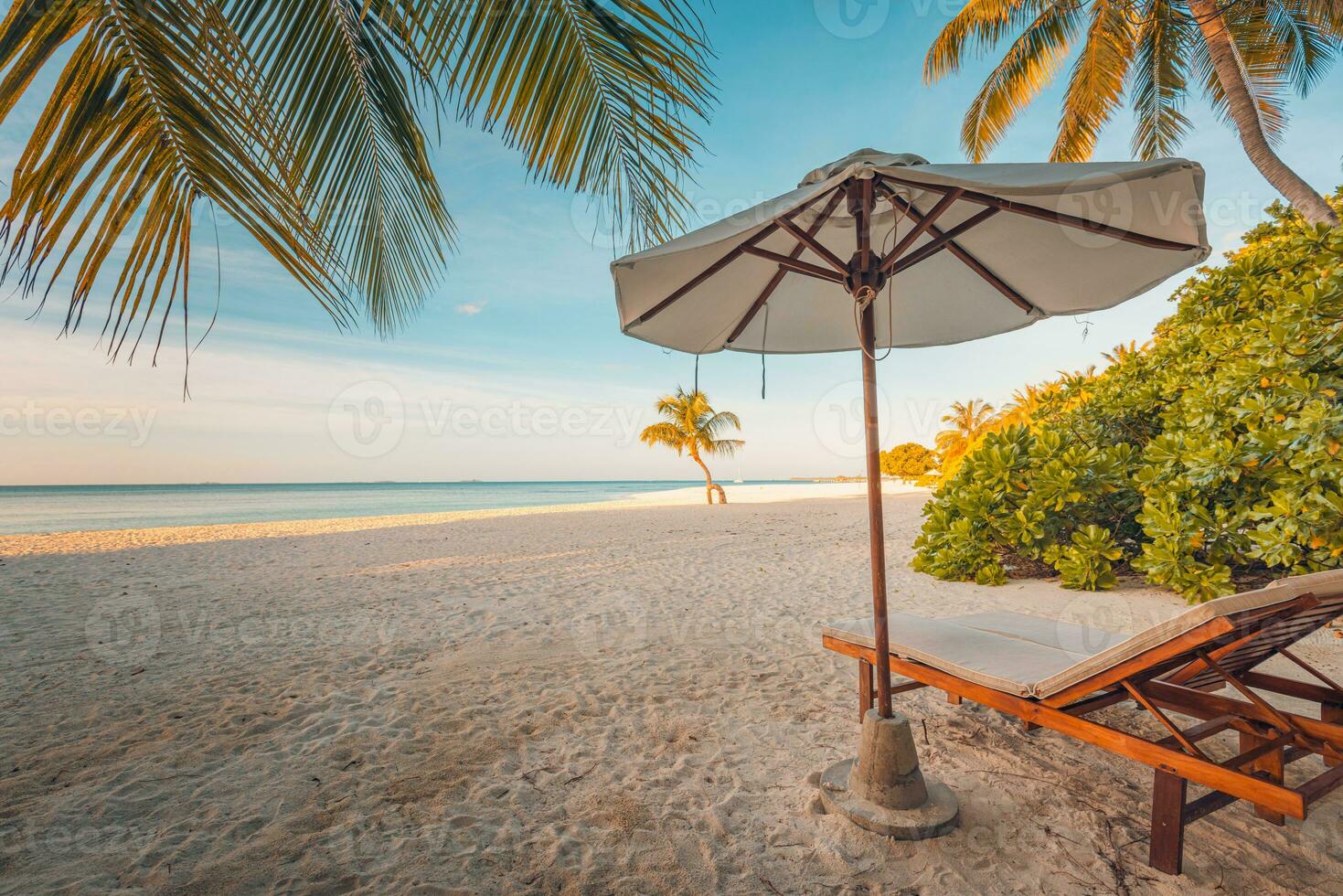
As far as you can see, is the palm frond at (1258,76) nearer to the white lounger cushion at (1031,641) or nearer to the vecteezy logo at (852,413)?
the vecteezy logo at (852,413)

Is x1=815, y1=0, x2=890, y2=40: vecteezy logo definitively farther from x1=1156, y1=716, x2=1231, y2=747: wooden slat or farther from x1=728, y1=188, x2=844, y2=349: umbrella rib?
x1=1156, y1=716, x2=1231, y2=747: wooden slat

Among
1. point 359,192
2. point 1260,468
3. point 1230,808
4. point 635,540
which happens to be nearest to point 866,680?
point 1230,808

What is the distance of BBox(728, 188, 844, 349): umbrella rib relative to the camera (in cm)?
259

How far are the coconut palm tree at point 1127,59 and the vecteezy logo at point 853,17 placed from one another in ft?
24.3

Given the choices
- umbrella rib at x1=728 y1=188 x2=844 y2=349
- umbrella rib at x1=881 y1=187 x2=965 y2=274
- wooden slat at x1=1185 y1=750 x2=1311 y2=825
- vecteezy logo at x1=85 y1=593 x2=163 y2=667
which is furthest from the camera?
vecteezy logo at x1=85 y1=593 x2=163 y2=667

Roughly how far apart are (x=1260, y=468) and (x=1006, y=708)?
13.6 ft

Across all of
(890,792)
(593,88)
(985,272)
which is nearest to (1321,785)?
(890,792)

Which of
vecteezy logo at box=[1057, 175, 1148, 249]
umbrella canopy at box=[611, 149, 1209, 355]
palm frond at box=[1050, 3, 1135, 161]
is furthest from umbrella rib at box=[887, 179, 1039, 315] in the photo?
palm frond at box=[1050, 3, 1135, 161]

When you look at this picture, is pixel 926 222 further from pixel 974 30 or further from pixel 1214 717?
pixel 974 30

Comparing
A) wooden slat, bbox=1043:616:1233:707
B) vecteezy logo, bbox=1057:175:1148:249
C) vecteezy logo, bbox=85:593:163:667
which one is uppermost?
vecteezy logo, bbox=1057:175:1148:249

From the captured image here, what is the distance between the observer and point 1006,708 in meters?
2.28

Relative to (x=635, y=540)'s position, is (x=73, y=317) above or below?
above

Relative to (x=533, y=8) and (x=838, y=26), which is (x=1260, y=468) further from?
(x=533, y=8)

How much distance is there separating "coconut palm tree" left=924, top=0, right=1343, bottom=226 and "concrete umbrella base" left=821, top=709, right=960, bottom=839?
10.7 meters
